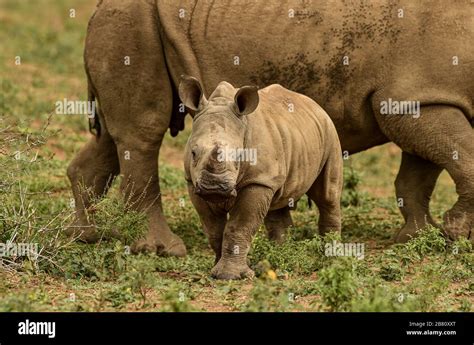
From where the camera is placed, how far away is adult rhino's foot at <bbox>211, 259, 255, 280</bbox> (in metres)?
8.53

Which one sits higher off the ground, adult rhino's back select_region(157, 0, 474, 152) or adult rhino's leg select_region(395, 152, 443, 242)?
adult rhino's back select_region(157, 0, 474, 152)

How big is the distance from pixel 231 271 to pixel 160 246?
1.72m

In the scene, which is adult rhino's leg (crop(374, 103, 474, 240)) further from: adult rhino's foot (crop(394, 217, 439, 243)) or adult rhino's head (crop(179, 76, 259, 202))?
adult rhino's head (crop(179, 76, 259, 202))

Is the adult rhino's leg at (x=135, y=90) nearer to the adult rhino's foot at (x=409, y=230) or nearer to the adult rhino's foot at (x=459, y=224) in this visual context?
the adult rhino's foot at (x=409, y=230)

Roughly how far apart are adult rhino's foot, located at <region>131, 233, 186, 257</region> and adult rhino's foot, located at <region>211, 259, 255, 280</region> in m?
1.49

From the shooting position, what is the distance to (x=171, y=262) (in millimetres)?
9336

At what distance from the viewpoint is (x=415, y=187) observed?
1069 cm

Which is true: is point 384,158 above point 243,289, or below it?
above

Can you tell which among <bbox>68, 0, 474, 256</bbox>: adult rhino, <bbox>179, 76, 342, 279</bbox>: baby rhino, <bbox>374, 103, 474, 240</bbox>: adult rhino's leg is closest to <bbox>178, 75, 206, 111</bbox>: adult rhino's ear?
<bbox>179, 76, 342, 279</bbox>: baby rhino

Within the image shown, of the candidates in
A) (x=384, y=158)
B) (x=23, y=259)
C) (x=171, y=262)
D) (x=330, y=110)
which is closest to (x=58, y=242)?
(x=23, y=259)

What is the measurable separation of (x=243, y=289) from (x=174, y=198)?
428 centimetres

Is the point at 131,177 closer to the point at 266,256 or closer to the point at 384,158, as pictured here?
the point at 266,256

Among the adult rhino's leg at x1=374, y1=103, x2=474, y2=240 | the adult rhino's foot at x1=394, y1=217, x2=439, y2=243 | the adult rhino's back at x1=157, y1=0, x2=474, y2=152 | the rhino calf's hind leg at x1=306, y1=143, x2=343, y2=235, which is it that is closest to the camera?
the rhino calf's hind leg at x1=306, y1=143, x2=343, y2=235
